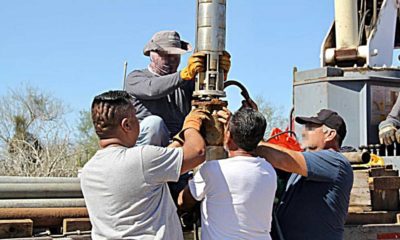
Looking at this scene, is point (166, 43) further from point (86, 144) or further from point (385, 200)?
point (86, 144)

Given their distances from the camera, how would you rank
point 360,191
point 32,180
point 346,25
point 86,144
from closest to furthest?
point 32,180 < point 360,191 < point 346,25 < point 86,144

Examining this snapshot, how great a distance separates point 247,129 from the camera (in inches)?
131

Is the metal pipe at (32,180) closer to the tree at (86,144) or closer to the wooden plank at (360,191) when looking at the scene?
the wooden plank at (360,191)

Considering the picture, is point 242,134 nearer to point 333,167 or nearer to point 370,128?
point 333,167

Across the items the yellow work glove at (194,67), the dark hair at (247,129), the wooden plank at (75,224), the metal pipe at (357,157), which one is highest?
the yellow work glove at (194,67)

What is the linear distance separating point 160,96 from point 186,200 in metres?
1.02

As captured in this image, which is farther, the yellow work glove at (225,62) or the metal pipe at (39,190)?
the yellow work glove at (225,62)

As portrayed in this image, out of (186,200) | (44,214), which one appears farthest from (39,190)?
(186,200)

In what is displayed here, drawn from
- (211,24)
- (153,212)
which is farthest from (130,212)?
(211,24)

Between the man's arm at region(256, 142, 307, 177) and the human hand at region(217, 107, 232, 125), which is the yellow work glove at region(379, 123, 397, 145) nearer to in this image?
the human hand at region(217, 107, 232, 125)

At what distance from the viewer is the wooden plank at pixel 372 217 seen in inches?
190

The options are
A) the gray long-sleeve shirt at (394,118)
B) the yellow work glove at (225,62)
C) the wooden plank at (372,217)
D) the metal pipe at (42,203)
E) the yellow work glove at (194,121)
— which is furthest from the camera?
the gray long-sleeve shirt at (394,118)

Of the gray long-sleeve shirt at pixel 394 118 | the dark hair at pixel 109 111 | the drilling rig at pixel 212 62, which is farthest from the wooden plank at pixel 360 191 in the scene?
the gray long-sleeve shirt at pixel 394 118

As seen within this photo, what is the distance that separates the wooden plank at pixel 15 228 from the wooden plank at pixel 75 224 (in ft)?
0.68
